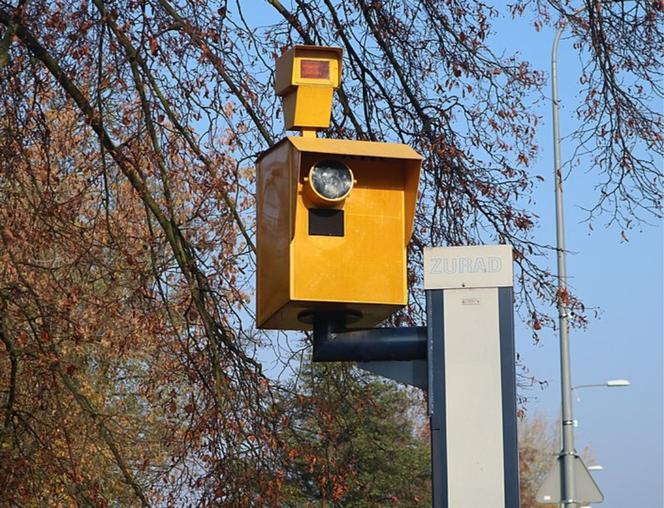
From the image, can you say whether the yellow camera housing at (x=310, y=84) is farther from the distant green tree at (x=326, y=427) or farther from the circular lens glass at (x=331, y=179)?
the distant green tree at (x=326, y=427)

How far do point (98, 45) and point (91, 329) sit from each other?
2.67 metres

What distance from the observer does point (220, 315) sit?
898 cm

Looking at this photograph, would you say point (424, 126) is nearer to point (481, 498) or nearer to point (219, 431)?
point (219, 431)

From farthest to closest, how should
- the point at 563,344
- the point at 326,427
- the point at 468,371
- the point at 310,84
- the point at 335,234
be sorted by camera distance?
the point at 563,344 < the point at 326,427 < the point at 310,84 < the point at 335,234 < the point at 468,371

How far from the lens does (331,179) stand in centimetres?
407

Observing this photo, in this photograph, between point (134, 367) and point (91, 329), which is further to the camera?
point (134, 367)

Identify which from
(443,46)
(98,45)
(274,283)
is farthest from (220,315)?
(274,283)

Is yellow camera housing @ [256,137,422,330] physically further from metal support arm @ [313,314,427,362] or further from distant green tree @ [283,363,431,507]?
distant green tree @ [283,363,431,507]

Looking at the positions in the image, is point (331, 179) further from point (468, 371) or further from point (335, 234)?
point (468, 371)

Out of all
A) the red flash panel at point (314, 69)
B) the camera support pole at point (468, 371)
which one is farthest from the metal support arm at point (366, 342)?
the red flash panel at point (314, 69)

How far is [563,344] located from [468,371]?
48.4ft

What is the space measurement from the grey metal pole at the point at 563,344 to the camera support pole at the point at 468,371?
547 centimetres

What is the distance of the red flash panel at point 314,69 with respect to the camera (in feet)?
14.2

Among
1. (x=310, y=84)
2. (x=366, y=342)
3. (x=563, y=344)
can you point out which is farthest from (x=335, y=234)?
(x=563, y=344)
